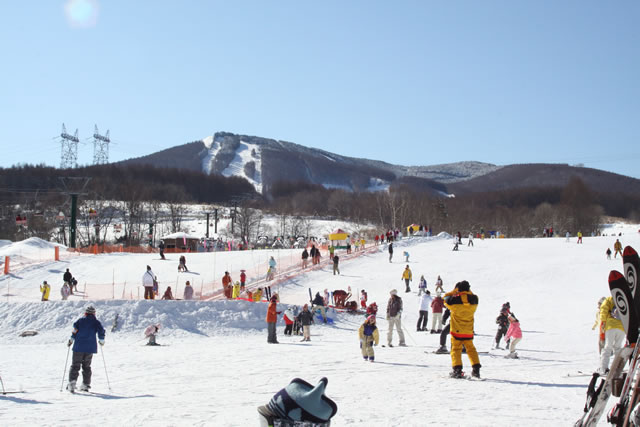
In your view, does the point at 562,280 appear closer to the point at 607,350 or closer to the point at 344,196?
the point at 607,350

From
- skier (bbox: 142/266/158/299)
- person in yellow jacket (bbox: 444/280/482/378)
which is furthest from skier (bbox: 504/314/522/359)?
skier (bbox: 142/266/158/299)

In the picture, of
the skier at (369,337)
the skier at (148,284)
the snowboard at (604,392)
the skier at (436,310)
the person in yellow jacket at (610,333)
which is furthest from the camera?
the skier at (148,284)

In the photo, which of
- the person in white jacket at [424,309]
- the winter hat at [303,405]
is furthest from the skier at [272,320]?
the winter hat at [303,405]

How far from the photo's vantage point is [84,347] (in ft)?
30.3

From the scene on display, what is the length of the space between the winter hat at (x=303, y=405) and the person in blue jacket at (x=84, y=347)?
21.7 ft

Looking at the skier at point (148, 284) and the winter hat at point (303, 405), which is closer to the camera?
the winter hat at point (303, 405)

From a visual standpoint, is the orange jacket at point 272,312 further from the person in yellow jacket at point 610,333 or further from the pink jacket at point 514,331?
the person in yellow jacket at point 610,333

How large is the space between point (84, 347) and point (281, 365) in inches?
153

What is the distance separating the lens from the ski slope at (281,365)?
6.96m

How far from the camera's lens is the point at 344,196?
176m

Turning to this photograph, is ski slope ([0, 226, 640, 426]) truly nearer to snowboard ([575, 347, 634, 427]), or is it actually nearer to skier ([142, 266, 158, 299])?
snowboard ([575, 347, 634, 427])

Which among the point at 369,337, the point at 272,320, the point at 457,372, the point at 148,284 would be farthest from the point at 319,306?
the point at 457,372

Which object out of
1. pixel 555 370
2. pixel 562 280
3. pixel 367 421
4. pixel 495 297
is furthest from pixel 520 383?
pixel 562 280

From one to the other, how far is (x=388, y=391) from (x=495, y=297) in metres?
21.5
